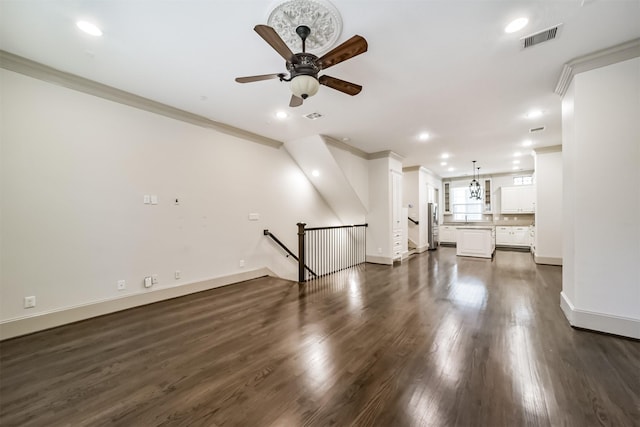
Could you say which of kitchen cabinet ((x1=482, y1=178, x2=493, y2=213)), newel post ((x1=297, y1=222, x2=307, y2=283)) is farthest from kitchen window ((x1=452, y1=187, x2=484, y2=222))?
newel post ((x1=297, y1=222, x2=307, y2=283))

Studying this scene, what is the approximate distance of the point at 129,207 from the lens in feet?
11.2

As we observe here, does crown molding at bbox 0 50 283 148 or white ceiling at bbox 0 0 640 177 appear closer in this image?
white ceiling at bbox 0 0 640 177

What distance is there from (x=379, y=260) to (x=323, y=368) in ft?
15.9

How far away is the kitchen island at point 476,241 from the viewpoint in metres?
7.27

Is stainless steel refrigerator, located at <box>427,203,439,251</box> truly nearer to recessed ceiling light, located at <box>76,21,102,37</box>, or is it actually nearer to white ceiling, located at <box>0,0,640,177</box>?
white ceiling, located at <box>0,0,640,177</box>

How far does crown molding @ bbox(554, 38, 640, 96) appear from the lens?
97.7 inches

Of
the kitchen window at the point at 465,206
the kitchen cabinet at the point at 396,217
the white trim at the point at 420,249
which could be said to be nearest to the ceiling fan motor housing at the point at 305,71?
the kitchen cabinet at the point at 396,217

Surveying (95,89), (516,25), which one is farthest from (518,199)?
(95,89)

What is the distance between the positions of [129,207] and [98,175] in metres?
0.52

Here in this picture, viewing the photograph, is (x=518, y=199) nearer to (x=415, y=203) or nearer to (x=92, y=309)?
(x=415, y=203)

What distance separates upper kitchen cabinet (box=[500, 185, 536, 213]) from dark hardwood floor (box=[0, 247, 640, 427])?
6.84 metres

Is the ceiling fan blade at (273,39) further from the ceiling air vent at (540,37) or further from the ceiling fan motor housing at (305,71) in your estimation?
the ceiling air vent at (540,37)

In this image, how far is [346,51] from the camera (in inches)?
80.4

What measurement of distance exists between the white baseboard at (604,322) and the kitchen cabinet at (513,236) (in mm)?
7370
